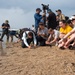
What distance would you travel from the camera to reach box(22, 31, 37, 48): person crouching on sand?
391 inches

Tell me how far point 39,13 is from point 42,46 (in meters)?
1.60

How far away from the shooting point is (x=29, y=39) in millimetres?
10117

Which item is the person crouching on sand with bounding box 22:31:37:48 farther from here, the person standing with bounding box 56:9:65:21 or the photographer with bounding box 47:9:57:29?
the person standing with bounding box 56:9:65:21

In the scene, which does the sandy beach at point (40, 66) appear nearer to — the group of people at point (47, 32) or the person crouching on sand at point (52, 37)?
the group of people at point (47, 32)

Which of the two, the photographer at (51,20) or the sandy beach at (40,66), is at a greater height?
the photographer at (51,20)

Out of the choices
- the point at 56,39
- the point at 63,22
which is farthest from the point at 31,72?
the point at 56,39

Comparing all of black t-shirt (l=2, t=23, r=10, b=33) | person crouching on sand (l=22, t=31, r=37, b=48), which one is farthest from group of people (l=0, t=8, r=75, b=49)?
black t-shirt (l=2, t=23, r=10, b=33)

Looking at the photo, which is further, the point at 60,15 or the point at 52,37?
the point at 60,15

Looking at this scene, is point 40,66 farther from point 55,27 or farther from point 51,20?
point 55,27

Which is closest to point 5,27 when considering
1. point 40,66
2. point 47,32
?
point 47,32

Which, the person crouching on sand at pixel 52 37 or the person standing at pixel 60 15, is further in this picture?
the person standing at pixel 60 15

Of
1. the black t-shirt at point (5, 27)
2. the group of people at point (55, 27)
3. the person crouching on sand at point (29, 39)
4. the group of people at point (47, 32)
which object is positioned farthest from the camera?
the black t-shirt at point (5, 27)

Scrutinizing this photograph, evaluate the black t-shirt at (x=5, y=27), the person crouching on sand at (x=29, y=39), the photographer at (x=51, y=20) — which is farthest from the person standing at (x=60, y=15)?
the black t-shirt at (x=5, y=27)

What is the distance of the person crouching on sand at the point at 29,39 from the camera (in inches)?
391
